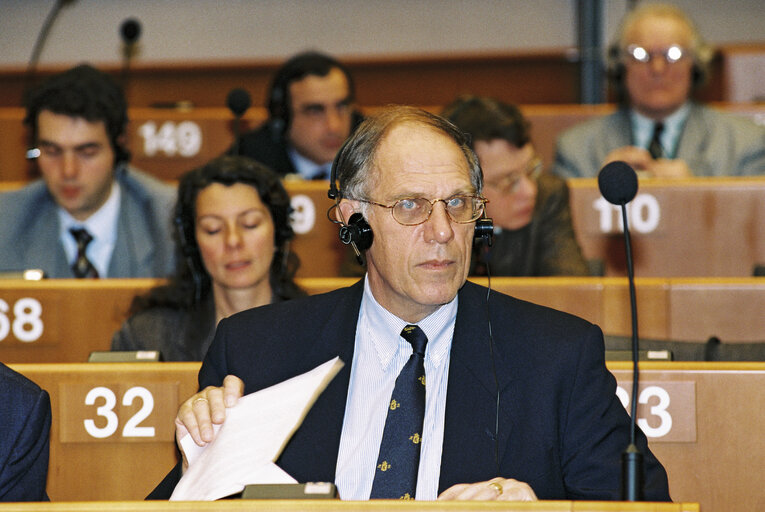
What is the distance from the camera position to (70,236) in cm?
405

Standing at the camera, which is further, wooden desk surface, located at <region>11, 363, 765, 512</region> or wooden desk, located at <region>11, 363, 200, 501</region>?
wooden desk, located at <region>11, 363, 200, 501</region>

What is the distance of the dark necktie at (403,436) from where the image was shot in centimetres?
196

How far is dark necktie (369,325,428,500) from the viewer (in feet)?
6.44

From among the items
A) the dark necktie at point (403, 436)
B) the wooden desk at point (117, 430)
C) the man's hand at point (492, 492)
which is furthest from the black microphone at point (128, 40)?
the man's hand at point (492, 492)

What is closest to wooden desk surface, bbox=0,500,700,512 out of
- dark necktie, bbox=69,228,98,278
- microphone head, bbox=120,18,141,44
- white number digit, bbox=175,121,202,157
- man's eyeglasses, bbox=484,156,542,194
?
man's eyeglasses, bbox=484,156,542,194

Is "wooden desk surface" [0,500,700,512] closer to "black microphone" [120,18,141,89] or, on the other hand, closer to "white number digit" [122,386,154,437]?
"white number digit" [122,386,154,437]

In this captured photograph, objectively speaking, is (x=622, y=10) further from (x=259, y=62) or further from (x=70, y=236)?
(x=70, y=236)

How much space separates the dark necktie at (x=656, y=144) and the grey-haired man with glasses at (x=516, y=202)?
→ 86cm

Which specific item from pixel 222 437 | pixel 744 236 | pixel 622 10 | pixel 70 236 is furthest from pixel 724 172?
pixel 222 437

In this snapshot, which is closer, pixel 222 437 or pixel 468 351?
pixel 222 437

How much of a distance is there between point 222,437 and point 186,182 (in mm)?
1660

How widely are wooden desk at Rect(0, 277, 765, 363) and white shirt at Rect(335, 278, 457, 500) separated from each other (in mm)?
771

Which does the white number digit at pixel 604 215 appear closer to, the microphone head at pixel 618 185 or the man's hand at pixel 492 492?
the microphone head at pixel 618 185

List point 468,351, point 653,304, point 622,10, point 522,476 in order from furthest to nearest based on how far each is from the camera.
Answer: point 622,10, point 653,304, point 468,351, point 522,476
